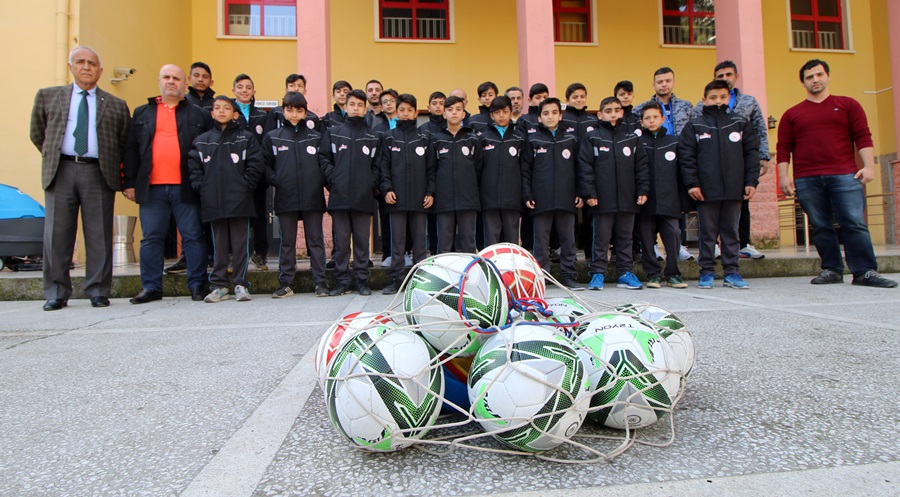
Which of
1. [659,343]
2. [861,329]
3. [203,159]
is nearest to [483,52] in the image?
[203,159]

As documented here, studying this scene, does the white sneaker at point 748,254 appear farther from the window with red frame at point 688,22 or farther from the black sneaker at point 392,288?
the window with red frame at point 688,22

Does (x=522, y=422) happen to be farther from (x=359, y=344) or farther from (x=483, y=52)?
(x=483, y=52)

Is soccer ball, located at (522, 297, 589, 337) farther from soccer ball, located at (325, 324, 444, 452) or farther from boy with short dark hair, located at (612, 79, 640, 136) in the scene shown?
boy with short dark hair, located at (612, 79, 640, 136)

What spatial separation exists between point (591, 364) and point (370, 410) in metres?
0.67

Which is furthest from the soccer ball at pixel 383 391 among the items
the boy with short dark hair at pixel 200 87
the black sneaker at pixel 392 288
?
the boy with short dark hair at pixel 200 87

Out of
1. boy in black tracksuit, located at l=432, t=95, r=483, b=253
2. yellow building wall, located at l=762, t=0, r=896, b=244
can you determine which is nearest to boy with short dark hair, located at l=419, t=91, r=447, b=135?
boy in black tracksuit, located at l=432, t=95, r=483, b=253

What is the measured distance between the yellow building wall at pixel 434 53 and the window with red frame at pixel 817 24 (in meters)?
7.83

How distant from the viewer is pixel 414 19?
39.3ft

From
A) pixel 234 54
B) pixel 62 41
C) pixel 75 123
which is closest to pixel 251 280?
pixel 75 123

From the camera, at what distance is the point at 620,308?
1.83 meters

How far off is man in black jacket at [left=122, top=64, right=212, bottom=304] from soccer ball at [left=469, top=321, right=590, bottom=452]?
180 inches

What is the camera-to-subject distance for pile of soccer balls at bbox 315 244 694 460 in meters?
1.32

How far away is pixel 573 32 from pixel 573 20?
315mm

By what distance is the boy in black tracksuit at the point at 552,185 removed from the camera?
17.6 feet
